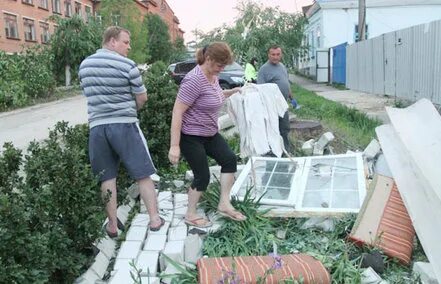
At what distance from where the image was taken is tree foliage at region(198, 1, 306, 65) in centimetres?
2594

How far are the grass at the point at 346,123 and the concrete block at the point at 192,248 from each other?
13.3ft

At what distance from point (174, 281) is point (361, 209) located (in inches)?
64.9

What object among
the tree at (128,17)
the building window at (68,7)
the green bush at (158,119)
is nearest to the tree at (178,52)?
the tree at (128,17)

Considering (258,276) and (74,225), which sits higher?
(74,225)

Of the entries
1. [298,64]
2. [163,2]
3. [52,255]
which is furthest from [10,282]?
[163,2]

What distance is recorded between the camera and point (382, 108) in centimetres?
1379

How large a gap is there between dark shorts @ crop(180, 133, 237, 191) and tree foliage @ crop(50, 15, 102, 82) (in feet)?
74.1

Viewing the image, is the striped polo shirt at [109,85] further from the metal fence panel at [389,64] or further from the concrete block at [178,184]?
the metal fence panel at [389,64]

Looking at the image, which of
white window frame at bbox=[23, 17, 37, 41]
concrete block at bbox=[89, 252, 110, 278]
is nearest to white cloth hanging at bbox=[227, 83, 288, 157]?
concrete block at bbox=[89, 252, 110, 278]

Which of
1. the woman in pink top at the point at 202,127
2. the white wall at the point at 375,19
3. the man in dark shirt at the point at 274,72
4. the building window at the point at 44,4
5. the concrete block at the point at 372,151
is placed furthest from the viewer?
the building window at the point at 44,4

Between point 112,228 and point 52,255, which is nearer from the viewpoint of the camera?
point 52,255

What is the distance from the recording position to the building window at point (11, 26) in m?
35.6

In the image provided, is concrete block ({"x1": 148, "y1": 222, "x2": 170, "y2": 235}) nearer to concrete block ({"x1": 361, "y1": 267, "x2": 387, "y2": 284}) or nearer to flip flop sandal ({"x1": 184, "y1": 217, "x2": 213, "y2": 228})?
flip flop sandal ({"x1": 184, "y1": 217, "x2": 213, "y2": 228})

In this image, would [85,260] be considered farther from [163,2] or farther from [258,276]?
[163,2]
